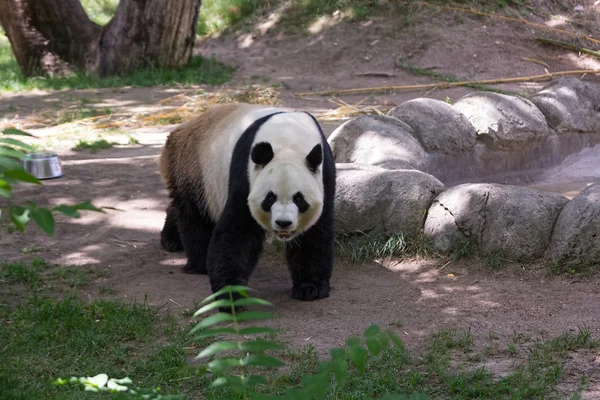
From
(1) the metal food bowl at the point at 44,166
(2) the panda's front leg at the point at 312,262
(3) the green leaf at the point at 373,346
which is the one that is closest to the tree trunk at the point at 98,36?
(1) the metal food bowl at the point at 44,166

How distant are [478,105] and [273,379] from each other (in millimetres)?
4962

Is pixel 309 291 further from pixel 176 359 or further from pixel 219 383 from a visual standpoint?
pixel 219 383

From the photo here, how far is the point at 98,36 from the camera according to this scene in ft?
47.0

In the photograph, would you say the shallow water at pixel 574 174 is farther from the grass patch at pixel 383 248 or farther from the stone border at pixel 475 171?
the grass patch at pixel 383 248

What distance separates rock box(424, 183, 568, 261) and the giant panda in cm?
107

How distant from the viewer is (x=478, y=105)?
814 centimetres

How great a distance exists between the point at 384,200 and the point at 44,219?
4503 mm

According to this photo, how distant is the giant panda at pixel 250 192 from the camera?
4863mm

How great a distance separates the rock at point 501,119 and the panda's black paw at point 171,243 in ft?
11.1

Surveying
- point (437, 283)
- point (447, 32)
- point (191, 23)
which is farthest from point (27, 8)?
point (437, 283)

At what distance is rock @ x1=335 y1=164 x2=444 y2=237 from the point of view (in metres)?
6.12

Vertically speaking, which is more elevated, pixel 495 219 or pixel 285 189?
pixel 285 189

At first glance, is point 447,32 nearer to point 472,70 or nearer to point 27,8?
point 472,70

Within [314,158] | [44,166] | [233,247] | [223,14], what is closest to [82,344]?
[233,247]
